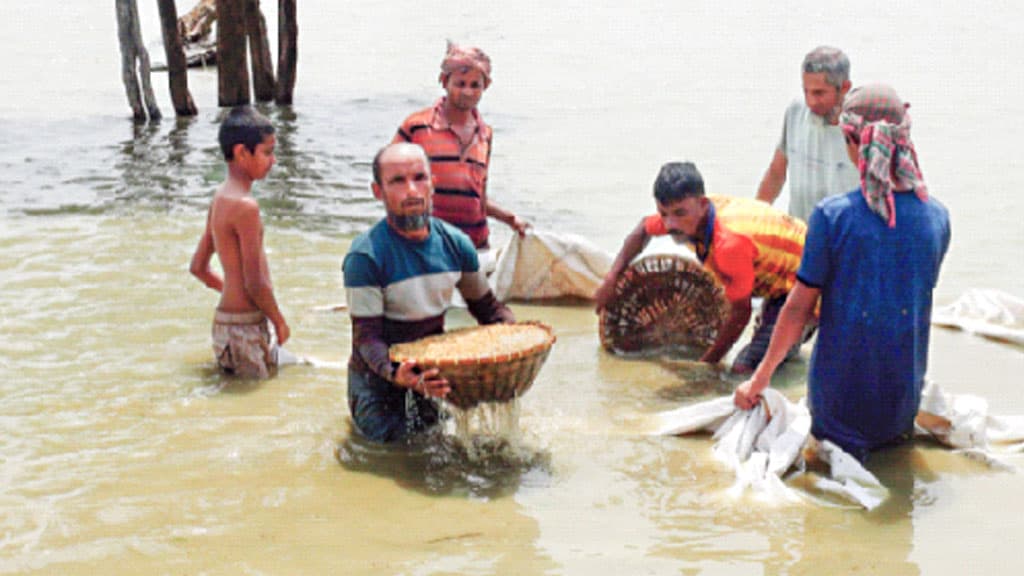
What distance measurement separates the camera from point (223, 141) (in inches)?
200

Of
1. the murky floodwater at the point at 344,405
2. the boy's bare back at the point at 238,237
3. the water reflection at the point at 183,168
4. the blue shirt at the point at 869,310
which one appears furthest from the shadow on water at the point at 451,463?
the water reflection at the point at 183,168

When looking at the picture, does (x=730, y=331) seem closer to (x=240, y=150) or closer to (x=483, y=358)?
(x=483, y=358)

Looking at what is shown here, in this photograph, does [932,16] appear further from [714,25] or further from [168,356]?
[168,356]

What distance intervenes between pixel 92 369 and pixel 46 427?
795 mm

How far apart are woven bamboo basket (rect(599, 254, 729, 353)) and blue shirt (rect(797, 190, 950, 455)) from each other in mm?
1470

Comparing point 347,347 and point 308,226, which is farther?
point 308,226

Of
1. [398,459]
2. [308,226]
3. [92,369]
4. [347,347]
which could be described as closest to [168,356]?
[92,369]

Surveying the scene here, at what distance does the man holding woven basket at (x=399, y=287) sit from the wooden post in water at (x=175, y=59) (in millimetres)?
8518

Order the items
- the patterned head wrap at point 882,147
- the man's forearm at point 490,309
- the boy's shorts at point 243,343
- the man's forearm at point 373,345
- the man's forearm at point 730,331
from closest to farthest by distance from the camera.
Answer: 1. the patterned head wrap at point 882,147
2. the man's forearm at point 373,345
3. the man's forearm at point 490,309
4. the man's forearm at point 730,331
5. the boy's shorts at point 243,343

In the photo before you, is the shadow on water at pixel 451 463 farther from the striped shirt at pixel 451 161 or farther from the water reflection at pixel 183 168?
the water reflection at pixel 183 168

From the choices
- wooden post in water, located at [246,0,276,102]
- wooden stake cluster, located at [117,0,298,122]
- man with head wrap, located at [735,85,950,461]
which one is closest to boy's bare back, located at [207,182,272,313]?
man with head wrap, located at [735,85,950,461]

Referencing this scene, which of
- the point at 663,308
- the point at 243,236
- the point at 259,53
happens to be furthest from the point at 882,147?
the point at 259,53

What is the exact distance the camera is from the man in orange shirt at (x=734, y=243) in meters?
5.01

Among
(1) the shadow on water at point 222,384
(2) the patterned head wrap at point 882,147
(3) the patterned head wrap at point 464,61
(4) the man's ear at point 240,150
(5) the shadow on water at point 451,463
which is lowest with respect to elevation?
(1) the shadow on water at point 222,384
